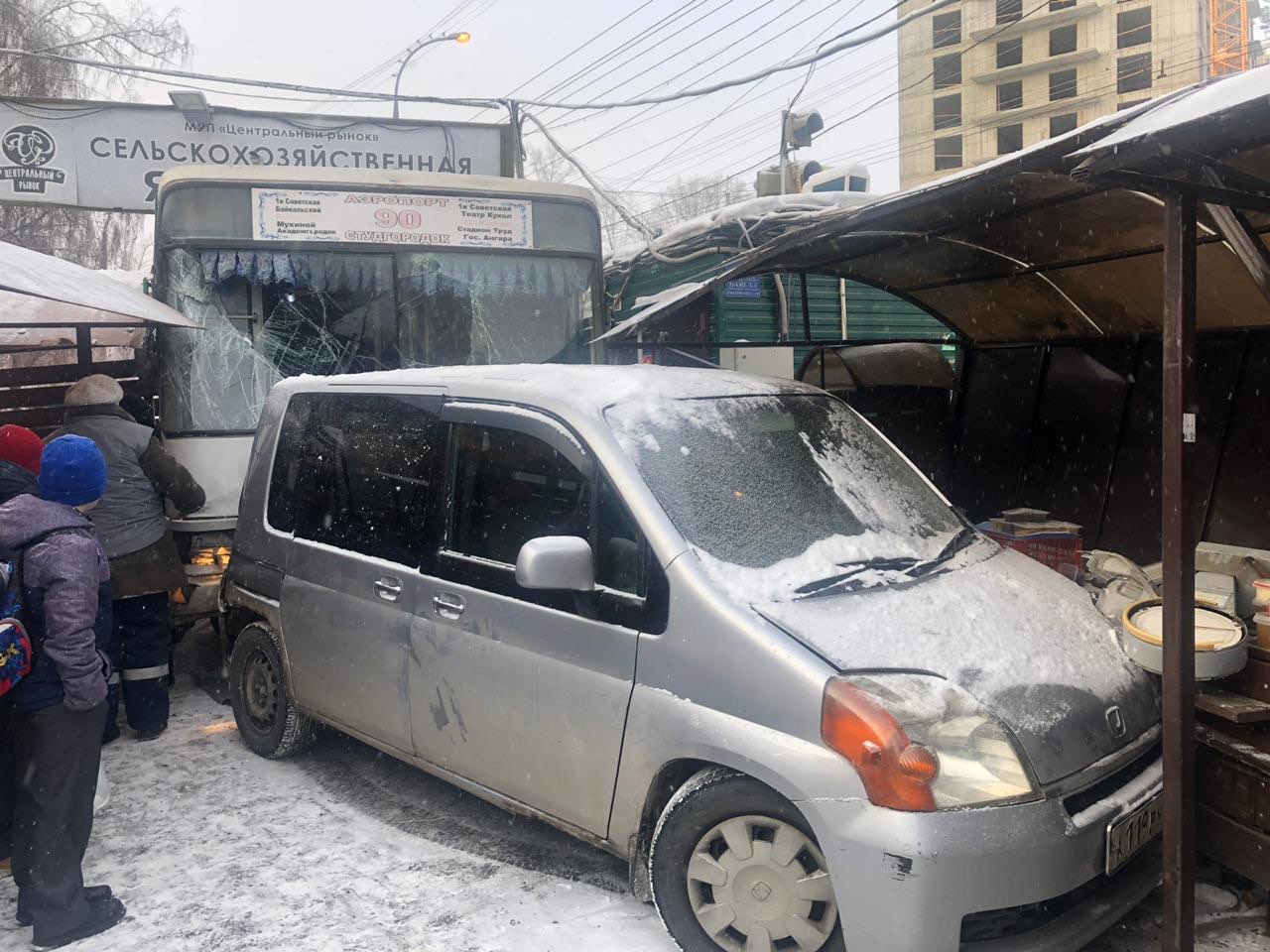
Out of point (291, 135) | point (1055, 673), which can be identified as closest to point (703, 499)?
point (1055, 673)

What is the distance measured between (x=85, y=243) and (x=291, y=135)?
15.5 m

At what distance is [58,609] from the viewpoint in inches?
133

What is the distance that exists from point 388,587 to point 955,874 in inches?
99.1

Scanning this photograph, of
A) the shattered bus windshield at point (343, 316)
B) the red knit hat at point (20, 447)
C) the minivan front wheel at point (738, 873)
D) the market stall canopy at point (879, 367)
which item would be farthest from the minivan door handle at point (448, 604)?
the market stall canopy at point (879, 367)

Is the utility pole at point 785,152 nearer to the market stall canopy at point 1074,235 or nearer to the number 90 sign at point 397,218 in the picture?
the market stall canopy at point 1074,235

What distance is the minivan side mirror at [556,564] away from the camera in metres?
3.19

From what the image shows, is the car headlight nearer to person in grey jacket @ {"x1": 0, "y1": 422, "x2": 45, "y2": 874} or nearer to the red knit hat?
person in grey jacket @ {"x1": 0, "y1": 422, "x2": 45, "y2": 874}

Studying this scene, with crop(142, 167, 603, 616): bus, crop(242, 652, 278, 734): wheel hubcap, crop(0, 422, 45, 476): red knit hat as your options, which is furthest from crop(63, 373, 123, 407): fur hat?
crop(242, 652, 278, 734): wheel hubcap

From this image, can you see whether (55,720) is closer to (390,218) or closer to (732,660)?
(732,660)

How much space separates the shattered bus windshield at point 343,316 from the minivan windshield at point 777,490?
3.12m

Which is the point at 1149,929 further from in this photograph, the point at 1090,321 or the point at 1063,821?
the point at 1090,321

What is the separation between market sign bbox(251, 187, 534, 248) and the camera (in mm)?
6398

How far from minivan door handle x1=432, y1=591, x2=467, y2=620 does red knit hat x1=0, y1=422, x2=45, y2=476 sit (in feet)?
6.72

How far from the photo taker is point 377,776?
491cm
